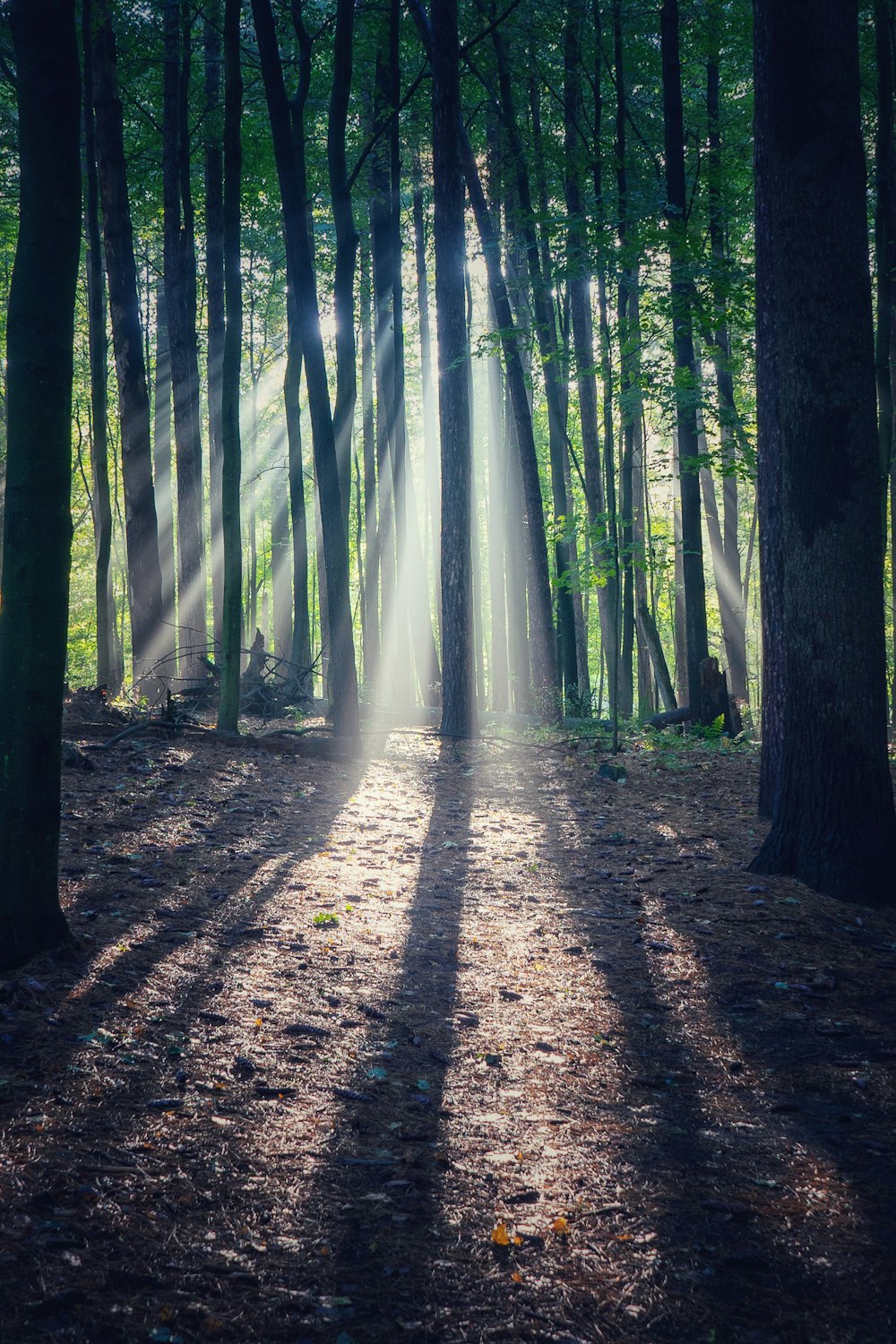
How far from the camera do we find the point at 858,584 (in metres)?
5.50

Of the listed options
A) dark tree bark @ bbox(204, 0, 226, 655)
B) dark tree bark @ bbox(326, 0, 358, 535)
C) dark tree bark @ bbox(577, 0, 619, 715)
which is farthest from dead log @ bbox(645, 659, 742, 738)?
dark tree bark @ bbox(204, 0, 226, 655)

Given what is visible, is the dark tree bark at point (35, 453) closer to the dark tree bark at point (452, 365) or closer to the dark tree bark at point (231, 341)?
the dark tree bark at point (231, 341)

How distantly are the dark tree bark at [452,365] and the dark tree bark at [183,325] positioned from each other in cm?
417

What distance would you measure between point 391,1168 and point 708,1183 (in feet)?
3.28

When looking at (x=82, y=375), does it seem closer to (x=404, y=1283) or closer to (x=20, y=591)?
(x=20, y=591)

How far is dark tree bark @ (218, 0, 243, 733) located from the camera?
949 cm

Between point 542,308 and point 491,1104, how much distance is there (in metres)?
15.1

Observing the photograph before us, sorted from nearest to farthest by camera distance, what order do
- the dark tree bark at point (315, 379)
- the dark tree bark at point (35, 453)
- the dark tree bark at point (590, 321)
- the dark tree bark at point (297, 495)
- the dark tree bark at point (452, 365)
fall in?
the dark tree bark at point (35, 453) → the dark tree bark at point (315, 379) → the dark tree bark at point (452, 365) → the dark tree bark at point (590, 321) → the dark tree bark at point (297, 495)

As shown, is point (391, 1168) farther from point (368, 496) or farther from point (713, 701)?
point (368, 496)

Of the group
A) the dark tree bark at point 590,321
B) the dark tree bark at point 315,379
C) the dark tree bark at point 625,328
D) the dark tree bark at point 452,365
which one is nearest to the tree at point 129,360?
the dark tree bark at point 315,379

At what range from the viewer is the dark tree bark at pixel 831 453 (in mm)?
5484

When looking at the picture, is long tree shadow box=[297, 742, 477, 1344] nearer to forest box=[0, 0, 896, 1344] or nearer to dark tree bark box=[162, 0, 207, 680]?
forest box=[0, 0, 896, 1344]

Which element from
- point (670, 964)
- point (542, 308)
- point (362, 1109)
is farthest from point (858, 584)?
point (542, 308)

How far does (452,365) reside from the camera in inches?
460
